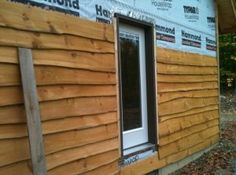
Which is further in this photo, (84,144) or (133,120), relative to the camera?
(133,120)

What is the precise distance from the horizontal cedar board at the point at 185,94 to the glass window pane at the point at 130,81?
0.57 m

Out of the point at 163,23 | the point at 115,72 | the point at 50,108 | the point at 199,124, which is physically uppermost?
the point at 163,23

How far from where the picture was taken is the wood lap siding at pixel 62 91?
3.81 m

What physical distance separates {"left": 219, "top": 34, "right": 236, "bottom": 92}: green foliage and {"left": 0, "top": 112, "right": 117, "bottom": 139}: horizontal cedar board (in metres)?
22.4

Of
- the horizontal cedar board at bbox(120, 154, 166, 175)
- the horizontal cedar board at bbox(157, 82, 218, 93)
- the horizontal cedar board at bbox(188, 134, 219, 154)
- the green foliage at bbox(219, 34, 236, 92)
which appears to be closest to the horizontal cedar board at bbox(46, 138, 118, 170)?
the horizontal cedar board at bbox(120, 154, 166, 175)

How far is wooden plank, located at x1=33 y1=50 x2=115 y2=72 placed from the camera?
4.26 meters

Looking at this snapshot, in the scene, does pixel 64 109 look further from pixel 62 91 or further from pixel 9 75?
pixel 9 75

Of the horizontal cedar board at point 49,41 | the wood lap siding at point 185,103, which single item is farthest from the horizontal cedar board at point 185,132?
the horizontal cedar board at point 49,41

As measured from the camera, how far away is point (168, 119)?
23.9ft

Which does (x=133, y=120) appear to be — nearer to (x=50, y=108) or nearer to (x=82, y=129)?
(x=82, y=129)

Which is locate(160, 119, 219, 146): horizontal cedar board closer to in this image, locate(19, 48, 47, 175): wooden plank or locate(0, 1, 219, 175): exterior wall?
locate(0, 1, 219, 175): exterior wall

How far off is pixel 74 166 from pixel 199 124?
4754 mm

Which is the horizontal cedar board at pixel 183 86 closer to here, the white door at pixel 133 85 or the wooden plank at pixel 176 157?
the white door at pixel 133 85

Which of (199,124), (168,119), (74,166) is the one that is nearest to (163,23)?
(168,119)
